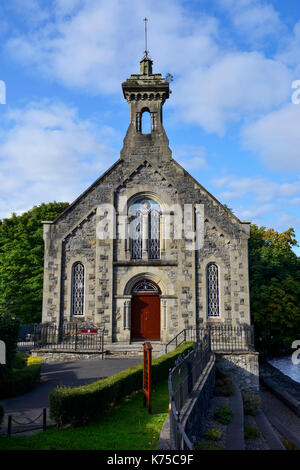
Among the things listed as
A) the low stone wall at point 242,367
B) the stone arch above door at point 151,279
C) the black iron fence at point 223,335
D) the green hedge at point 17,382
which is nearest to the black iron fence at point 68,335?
the stone arch above door at point 151,279

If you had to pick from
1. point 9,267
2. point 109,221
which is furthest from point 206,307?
point 9,267

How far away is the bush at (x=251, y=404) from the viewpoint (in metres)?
16.5

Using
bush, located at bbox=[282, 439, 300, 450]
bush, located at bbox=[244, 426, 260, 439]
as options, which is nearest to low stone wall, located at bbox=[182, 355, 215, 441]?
bush, located at bbox=[244, 426, 260, 439]

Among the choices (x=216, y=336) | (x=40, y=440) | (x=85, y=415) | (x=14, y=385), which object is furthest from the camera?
(x=216, y=336)

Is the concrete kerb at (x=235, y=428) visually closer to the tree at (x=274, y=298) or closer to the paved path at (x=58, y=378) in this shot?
the paved path at (x=58, y=378)

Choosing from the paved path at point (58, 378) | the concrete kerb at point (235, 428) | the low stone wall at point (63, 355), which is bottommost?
the concrete kerb at point (235, 428)

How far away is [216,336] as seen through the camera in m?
20.2

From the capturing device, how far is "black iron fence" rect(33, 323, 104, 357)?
20.2 metres

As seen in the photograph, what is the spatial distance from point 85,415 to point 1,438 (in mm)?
2183

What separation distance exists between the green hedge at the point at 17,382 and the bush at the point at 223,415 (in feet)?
22.5

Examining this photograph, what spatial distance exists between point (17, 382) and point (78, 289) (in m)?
9.01

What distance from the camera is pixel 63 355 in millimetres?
18859

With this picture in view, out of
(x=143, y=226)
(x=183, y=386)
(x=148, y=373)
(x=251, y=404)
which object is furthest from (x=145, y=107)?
(x=183, y=386)
